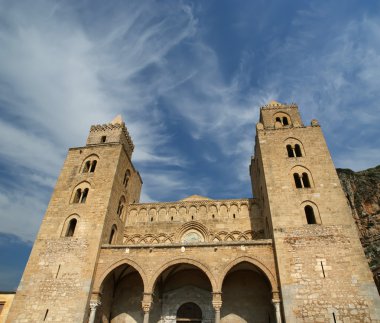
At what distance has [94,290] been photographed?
46.8ft

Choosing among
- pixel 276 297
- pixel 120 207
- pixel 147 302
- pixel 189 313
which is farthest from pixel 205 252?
pixel 120 207

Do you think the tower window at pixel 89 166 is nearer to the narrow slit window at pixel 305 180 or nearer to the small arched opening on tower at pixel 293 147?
the small arched opening on tower at pixel 293 147

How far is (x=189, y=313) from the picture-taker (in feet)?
53.3

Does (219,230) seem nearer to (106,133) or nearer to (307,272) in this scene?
(307,272)

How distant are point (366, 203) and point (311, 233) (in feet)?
72.7

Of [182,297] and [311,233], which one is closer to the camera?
[311,233]

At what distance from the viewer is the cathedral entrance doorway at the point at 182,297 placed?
16000 mm

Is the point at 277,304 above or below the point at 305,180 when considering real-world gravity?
below

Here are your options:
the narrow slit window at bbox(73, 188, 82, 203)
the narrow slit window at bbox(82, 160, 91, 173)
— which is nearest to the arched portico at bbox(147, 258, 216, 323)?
the narrow slit window at bbox(73, 188, 82, 203)

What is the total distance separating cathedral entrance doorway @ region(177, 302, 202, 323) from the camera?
1596cm

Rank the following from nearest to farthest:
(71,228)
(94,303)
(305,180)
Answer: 1. (94,303)
2. (305,180)
3. (71,228)

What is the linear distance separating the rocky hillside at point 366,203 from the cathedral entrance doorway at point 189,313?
19.9 meters

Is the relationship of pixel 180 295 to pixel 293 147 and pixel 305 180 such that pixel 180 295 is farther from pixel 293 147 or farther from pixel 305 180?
pixel 293 147

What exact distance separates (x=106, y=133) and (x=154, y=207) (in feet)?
23.9
